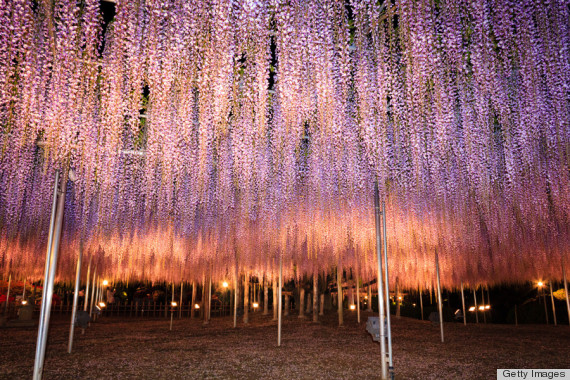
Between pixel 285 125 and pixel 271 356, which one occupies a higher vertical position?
pixel 285 125

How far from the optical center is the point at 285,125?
5633 mm

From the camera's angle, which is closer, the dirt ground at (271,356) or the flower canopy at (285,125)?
the flower canopy at (285,125)

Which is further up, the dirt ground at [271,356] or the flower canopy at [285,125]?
the flower canopy at [285,125]

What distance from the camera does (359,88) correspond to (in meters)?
4.69

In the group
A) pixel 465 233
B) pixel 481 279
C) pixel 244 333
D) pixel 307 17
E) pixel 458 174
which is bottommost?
pixel 244 333

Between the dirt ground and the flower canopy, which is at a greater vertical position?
the flower canopy

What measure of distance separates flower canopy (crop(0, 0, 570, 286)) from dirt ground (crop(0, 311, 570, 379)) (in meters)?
2.51

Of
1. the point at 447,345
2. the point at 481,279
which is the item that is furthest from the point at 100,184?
the point at 481,279

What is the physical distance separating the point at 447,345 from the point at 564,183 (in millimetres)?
4526

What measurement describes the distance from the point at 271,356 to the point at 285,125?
4521mm

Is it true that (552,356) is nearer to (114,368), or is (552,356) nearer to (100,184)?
(114,368)

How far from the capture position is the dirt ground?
5895 millimetres

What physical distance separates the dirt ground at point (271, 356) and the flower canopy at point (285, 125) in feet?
8.22

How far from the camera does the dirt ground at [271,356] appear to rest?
5895 mm
